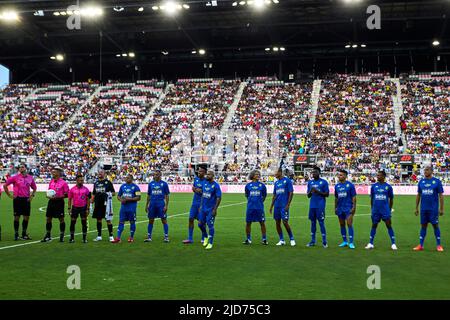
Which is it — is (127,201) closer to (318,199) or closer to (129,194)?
(129,194)

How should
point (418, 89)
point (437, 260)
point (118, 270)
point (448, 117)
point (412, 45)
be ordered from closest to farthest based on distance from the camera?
point (118, 270)
point (437, 260)
point (448, 117)
point (418, 89)
point (412, 45)

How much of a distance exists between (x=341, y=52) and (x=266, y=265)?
165 ft

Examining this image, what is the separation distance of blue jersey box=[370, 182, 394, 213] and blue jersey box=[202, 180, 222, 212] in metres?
3.94

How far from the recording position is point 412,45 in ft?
185

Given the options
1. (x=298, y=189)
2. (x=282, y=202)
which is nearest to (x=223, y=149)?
(x=298, y=189)

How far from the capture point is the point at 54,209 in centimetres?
1409

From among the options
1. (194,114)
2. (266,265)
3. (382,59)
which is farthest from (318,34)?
(266,265)

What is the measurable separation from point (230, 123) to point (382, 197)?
1486 inches

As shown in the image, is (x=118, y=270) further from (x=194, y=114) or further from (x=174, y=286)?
(x=194, y=114)

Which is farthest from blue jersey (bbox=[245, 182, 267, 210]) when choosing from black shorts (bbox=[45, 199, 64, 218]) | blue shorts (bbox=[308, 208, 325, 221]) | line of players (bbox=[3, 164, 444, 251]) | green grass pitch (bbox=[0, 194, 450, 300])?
black shorts (bbox=[45, 199, 64, 218])

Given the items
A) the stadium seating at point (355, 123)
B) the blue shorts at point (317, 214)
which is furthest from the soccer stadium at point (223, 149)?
the stadium seating at point (355, 123)

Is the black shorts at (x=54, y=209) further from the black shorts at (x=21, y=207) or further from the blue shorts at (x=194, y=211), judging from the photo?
the blue shorts at (x=194, y=211)

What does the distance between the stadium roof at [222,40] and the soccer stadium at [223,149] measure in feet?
0.73

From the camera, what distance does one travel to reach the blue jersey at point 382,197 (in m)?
12.8
